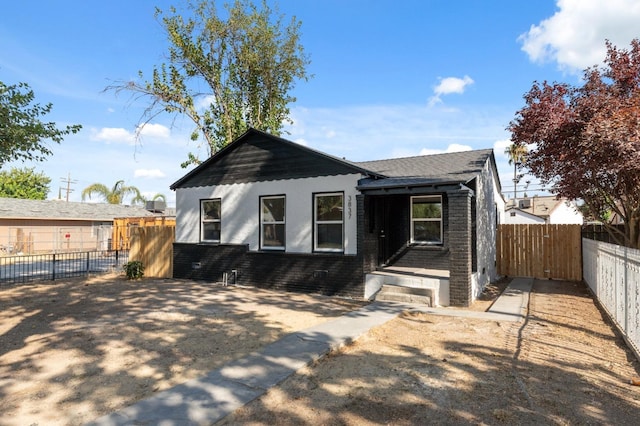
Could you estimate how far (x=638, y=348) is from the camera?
5.32 metres

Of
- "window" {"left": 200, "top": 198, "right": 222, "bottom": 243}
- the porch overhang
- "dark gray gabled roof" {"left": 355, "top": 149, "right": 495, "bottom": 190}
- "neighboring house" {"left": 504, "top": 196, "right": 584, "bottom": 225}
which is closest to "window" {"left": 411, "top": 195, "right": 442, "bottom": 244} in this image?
"dark gray gabled roof" {"left": 355, "top": 149, "right": 495, "bottom": 190}

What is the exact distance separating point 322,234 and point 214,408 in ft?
25.4

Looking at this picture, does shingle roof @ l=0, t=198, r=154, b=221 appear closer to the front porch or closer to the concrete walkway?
the front porch

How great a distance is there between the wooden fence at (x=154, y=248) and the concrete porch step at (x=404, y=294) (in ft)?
30.2

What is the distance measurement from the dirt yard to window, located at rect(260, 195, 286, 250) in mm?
3228

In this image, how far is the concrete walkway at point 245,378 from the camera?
3.64m

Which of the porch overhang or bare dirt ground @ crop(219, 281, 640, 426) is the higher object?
the porch overhang

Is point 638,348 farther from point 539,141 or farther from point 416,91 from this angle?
point 416,91

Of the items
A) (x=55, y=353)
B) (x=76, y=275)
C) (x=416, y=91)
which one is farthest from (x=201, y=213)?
(x=416, y=91)

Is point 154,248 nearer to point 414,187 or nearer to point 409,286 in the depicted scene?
point 409,286

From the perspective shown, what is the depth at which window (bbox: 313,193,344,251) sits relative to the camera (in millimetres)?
11023

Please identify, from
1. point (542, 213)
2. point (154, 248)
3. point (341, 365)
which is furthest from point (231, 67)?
point (542, 213)

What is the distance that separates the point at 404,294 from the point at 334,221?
120 inches

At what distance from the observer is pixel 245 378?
4.61m
